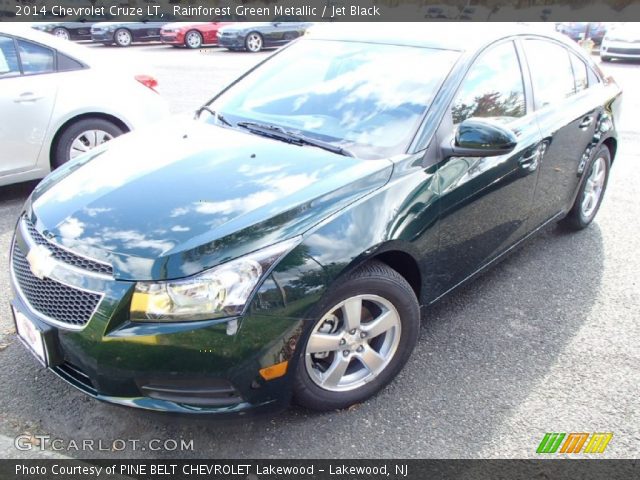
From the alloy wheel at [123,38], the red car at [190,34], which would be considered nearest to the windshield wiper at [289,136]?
the red car at [190,34]

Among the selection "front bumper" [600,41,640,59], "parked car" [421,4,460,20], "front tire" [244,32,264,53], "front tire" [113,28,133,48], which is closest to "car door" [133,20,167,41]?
"front tire" [113,28,133,48]

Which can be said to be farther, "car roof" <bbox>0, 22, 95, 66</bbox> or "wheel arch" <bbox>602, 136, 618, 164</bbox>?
"car roof" <bbox>0, 22, 95, 66</bbox>

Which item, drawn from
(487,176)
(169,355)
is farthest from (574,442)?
(169,355)

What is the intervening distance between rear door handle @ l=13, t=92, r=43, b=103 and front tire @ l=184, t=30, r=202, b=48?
15.8m

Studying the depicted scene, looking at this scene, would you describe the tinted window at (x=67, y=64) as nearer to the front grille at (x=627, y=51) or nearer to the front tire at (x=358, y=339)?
the front tire at (x=358, y=339)

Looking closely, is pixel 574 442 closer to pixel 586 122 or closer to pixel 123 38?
pixel 586 122

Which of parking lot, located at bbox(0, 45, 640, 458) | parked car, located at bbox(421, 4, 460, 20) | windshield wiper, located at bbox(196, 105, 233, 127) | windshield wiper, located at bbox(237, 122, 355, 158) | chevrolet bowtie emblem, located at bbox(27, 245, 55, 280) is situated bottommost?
parking lot, located at bbox(0, 45, 640, 458)

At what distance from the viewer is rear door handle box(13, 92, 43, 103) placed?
14.9 ft

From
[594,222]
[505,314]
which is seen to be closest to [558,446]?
[505,314]

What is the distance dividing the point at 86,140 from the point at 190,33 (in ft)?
51.5

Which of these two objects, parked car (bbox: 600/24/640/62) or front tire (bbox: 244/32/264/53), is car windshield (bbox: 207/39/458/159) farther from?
front tire (bbox: 244/32/264/53)

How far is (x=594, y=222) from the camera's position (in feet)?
15.8

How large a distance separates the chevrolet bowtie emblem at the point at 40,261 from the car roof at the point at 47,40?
318 centimetres

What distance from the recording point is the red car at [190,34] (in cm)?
1911
